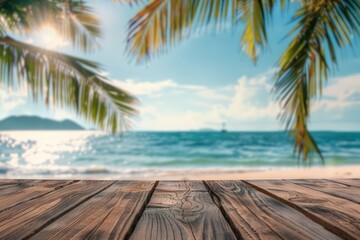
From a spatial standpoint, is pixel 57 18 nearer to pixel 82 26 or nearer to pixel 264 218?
pixel 82 26

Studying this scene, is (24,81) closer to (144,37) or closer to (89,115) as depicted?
(89,115)

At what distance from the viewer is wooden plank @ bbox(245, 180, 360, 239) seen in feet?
2.42

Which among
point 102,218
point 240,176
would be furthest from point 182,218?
point 240,176

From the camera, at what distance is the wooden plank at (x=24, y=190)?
3.36 feet

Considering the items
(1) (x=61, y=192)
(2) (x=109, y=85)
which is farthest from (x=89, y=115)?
(1) (x=61, y=192)

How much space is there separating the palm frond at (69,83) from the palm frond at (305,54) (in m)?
2.05

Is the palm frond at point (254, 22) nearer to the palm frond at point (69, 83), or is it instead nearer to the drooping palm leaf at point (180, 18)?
the drooping palm leaf at point (180, 18)

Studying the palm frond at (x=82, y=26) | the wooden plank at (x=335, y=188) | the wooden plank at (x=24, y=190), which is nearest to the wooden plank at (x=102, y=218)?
the wooden plank at (x=24, y=190)

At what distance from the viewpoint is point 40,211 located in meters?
0.89

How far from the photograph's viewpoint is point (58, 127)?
57469 millimetres

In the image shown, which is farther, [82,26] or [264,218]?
[82,26]

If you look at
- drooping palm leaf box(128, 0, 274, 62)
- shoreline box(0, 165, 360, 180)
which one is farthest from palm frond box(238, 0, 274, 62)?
shoreline box(0, 165, 360, 180)

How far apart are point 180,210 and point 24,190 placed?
0.66 meters

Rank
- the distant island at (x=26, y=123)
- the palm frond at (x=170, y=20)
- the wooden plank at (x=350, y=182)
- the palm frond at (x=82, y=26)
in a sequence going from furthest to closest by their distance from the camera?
the distant island at (x=26, y=123), the palm frond at (x=82, y=26), the palm frond at (x=170, y=20), the wooden plank at (x=350, y=182)
